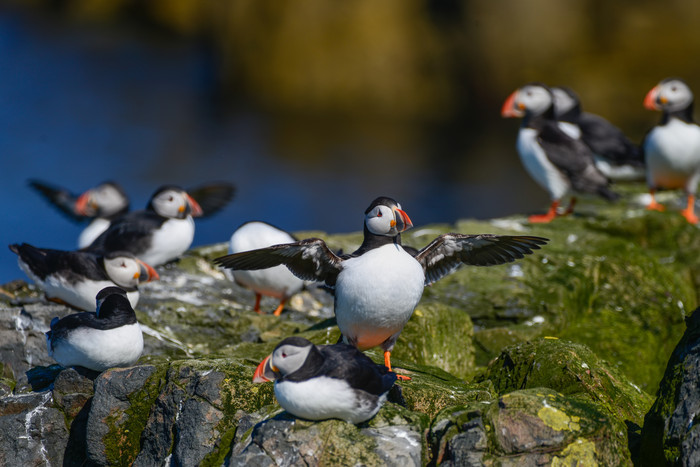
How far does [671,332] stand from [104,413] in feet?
16.1

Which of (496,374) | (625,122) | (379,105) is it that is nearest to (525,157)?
(496,374)

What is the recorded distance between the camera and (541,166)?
9.69m

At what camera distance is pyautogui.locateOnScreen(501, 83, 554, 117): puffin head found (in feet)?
32.7

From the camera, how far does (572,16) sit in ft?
68.2

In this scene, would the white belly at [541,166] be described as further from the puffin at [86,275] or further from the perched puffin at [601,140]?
the puffin at [86,275]

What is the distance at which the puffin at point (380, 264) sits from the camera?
4930mm

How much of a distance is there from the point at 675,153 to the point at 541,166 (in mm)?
1610

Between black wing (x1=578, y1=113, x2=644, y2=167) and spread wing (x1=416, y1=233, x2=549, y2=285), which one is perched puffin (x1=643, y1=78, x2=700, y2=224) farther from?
spread wing (x1=416, y1=233, x2=549, y2=285)

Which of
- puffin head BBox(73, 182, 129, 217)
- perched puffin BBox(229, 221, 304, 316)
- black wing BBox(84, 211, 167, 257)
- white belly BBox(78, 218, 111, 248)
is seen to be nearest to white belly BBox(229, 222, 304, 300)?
perched puffin BBox(229, 221, 304, 316)

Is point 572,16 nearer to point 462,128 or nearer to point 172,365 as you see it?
point 462,128

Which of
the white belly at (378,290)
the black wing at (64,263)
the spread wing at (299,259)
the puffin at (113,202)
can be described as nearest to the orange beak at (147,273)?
the black wing at (64,263)

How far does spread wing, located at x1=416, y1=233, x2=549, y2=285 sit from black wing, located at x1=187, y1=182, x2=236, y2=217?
15.2 feet

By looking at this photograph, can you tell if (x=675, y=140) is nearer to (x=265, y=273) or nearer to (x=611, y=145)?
(x=611, y=145)

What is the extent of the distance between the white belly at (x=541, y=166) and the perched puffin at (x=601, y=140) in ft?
2.66
